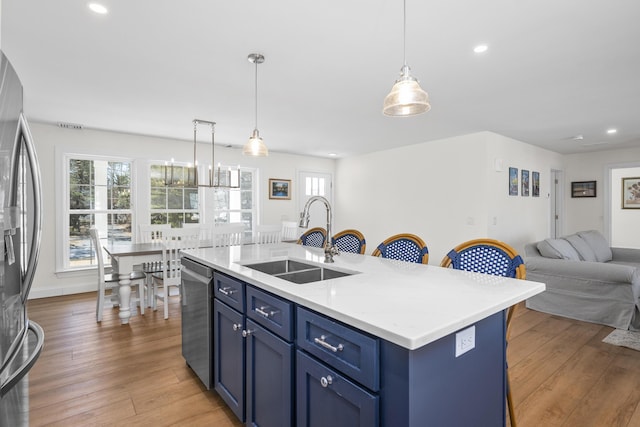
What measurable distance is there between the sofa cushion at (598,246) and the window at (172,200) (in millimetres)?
5953

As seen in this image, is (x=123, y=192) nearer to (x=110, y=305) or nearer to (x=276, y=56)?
(x=110, y=305)

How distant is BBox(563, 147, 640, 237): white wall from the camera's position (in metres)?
5.89

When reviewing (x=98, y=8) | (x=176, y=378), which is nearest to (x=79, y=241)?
(x=176, y=378)

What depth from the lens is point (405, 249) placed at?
2.47 metres

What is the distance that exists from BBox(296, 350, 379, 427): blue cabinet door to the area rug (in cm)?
320

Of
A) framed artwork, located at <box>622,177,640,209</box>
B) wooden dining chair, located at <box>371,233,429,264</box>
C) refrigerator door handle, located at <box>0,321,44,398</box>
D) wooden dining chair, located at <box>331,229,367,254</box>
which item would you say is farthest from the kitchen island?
framed artwork, located at <box>622,177,640,209</box>

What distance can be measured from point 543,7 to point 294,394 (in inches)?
91.7

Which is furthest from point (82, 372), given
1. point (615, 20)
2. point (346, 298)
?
point (615, 20)

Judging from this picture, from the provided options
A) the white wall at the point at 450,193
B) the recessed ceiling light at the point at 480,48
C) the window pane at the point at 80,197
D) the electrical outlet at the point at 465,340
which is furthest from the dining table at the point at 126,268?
the white wall at the point at 450,193

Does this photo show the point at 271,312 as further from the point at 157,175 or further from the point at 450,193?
the point at 157,175

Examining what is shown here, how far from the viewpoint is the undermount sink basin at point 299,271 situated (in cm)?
198

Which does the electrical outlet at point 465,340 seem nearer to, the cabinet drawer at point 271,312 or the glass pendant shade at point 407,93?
the cabinet drawer at point 271,312

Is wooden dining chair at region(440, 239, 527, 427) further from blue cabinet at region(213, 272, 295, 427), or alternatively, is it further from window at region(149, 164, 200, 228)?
window at region(149, 164, 200, 228)

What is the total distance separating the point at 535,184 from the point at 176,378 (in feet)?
19.3
